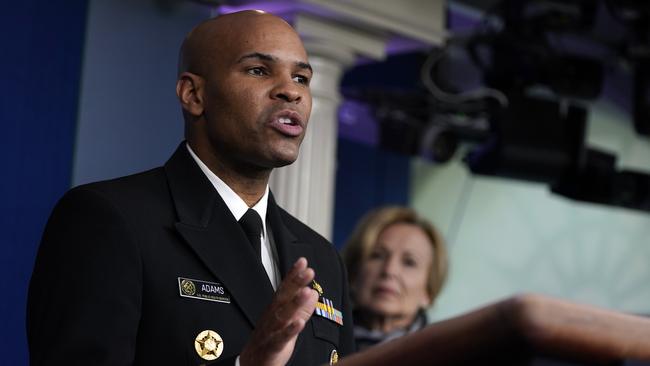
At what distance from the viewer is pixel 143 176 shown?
157cm

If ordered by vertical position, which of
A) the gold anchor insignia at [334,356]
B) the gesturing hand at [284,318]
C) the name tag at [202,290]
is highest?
the name tag at [202,290]

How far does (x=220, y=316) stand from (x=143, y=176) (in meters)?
0.25

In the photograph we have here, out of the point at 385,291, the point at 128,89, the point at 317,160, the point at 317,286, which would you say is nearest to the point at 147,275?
the point at 317,286

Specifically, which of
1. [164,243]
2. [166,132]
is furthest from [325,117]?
[164,243]

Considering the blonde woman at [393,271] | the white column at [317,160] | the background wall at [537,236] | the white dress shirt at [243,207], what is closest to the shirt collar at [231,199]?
the white dress shirt at [243,207]

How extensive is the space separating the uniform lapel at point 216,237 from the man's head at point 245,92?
0.14 feet

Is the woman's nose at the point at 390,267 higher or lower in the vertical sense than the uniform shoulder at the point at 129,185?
lower

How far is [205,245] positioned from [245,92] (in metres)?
0.22

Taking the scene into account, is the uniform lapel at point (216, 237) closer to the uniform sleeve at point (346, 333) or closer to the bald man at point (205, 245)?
the bald man at point (205, 245)

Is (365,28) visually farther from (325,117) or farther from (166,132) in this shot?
(166,132)

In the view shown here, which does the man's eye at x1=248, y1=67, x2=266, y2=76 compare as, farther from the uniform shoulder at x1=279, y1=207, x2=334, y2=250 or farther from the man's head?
the uniform shoulder at x1=279, y1=207, x2=334, y2=250

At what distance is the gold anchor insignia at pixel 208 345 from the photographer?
1.41 meters

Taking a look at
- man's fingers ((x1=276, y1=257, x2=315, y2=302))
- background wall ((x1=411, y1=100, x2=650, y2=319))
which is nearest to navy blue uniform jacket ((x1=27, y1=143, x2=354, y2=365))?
man's fingers ((x1=276, y1=257, x2=315, y2=302))

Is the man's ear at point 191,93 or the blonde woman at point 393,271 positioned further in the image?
the blonde woman at point 393,271
